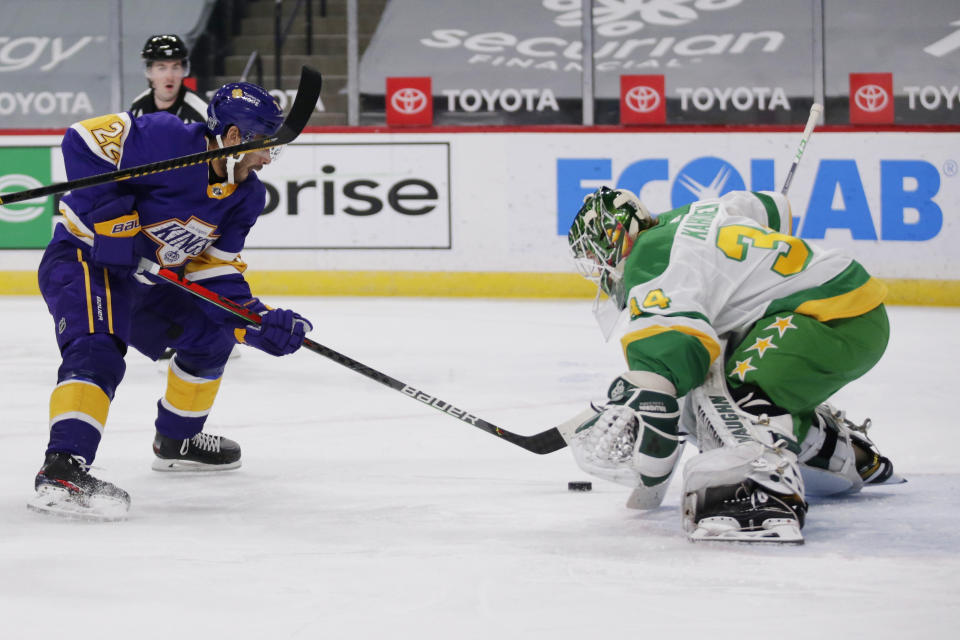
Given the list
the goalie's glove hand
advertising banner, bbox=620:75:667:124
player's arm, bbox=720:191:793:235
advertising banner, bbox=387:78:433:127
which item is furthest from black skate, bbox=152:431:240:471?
advertising banner, bbox=620:75:667:124

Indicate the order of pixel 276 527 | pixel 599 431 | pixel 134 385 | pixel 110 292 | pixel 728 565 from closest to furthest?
pixel 728 565
pixel 599 431
pixel 276 527
pixel 110 292
pixel 134 385

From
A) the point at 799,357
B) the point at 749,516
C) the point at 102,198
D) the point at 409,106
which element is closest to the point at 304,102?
the point at 102,198

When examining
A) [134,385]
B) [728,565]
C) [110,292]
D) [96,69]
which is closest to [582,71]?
[96,69]

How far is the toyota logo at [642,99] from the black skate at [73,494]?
5194mm

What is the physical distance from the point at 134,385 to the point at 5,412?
60 centimetres

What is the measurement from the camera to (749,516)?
7.52 feet

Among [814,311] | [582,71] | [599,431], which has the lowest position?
[599,431]

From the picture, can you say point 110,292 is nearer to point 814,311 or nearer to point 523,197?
point 814,311

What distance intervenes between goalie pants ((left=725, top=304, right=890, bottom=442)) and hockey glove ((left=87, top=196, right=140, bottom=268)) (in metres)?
1.24

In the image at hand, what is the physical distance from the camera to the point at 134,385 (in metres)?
4.32

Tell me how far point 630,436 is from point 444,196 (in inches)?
198

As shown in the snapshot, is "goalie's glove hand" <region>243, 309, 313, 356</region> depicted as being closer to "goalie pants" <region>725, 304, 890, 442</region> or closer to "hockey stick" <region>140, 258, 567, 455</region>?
"hockey stick" <region>140, 258, 567, 455</region>

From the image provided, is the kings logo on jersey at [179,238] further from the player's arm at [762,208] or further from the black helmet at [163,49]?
the black helmet at [163,49]

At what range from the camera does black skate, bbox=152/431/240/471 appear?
3.07 m
